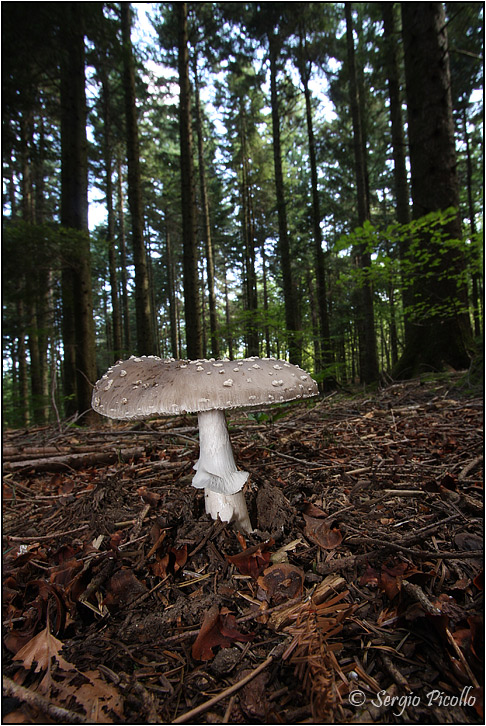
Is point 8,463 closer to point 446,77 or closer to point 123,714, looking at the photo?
point 123,714

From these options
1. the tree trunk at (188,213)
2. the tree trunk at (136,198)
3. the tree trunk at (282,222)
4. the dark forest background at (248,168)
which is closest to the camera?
the dark forest background at (248,168)

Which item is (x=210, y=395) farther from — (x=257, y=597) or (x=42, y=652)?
(x=42, y=652)

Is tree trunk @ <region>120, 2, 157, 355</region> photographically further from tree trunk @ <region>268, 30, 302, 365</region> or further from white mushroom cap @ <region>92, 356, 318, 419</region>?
white mushroom cap @ <region>92, 356, 318, 419</region>

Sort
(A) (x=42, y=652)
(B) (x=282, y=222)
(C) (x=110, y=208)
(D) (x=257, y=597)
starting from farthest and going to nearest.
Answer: (C) (x=110, y=208)
(B) (x=282, y=222)
(D) (x=257, y=597)
(A) (x=42, y=652)

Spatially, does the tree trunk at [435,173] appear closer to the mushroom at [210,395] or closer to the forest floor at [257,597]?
the forest floor at [257,597]

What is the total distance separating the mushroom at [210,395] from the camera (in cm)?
167

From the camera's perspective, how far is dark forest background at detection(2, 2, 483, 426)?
5941 mm

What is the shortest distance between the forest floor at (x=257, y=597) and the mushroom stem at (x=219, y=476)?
0.10 metres

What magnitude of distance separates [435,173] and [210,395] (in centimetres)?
709

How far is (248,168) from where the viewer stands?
62.4 ft

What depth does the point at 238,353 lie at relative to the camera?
26375mm

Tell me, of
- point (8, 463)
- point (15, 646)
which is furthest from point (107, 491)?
point (8, 463)

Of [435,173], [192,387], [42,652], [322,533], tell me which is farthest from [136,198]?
[42,652]

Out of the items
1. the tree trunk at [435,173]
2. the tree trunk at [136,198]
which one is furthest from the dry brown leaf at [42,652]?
the tree trunk at [136,198]
